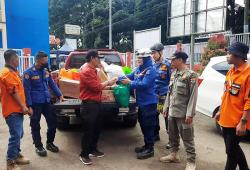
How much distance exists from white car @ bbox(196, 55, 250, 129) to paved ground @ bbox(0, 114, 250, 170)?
23.8 inches

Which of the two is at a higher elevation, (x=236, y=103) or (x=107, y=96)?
(x=236, y=103)

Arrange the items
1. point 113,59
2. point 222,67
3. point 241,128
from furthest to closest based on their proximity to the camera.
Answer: point 113,59 → point 222,67 → point 241,128

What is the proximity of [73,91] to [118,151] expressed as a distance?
4.34 ft

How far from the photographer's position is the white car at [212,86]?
252 inches

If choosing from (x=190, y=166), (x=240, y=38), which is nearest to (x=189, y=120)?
(x=190, y=166)

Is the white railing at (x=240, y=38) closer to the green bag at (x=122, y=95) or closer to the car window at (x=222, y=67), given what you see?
the car window at (x=222, y=67)

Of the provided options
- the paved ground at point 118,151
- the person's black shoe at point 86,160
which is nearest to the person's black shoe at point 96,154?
the paved ground at point 118,151

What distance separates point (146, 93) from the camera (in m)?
5.05

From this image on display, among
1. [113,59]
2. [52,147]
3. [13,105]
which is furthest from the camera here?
[113,59]

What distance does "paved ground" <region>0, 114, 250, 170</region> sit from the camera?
16.0 ft

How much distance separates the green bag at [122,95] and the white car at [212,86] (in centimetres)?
207

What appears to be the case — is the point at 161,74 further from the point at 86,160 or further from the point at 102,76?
the point at 86,160

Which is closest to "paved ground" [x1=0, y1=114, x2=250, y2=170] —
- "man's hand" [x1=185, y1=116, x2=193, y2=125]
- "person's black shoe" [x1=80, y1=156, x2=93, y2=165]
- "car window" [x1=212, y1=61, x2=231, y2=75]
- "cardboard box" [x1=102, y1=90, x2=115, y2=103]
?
"person's black shoe" [x1=80, y1=156, x2=93, y2=165]

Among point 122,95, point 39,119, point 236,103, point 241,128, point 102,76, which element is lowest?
point 39,119
